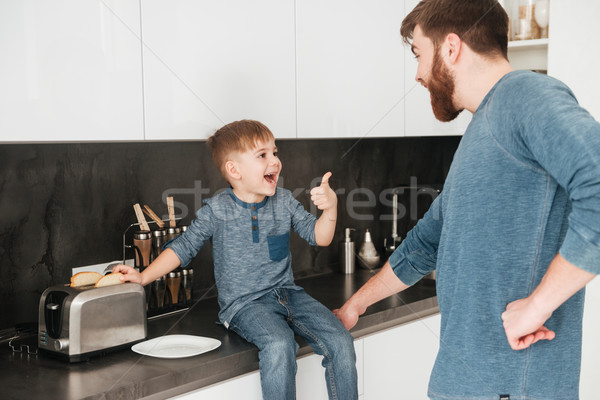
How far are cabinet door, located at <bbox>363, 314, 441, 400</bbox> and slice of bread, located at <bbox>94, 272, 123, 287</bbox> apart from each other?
0.77 metres

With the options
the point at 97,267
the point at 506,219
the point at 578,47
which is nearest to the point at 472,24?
the point at 506,219

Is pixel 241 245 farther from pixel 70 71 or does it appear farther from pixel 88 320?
pixel 70 71

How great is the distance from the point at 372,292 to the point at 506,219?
63cm

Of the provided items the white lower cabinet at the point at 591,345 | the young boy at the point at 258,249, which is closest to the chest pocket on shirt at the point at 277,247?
the young boy at the point at 258,249

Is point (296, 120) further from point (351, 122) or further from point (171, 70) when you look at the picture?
point (171, 70)

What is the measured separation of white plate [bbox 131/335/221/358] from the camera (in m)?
1.57

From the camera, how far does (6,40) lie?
53.7 inches

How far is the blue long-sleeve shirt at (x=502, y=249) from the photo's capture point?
1.11 meters

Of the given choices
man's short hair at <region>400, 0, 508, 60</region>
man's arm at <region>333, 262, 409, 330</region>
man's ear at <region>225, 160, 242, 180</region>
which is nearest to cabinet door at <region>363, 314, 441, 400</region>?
man's arm at <region>333, 262, 409, 330</region>

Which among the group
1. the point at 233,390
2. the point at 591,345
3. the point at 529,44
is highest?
the point at 529,44

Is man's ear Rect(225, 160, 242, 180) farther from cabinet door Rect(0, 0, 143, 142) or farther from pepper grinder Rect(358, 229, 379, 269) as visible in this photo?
pepper grinder Rect(358, 229, 379, 269)

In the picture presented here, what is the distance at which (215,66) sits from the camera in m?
1.76

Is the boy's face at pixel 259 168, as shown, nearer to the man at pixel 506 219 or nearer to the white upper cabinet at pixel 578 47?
the man at pixel 506 219

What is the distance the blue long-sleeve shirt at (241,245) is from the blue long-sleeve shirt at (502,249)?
0.62m
